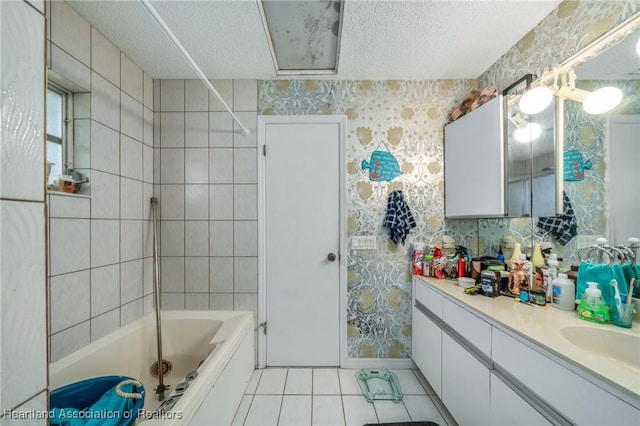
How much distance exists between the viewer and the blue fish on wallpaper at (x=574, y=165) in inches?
46.8

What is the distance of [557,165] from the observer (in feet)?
4.23

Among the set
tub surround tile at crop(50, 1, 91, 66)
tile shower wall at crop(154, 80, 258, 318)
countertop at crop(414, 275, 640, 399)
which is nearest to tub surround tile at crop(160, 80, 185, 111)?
tile shower wall at crop(154, 80, 258, 318)

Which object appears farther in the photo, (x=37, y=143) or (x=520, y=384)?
(x=520, y=384)

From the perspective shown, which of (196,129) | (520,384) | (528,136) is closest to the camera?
(520,384)

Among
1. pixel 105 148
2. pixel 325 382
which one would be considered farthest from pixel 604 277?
pixel 105 148

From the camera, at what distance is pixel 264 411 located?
1.52 meters

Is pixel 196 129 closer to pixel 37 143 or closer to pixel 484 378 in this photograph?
pixel 37 143

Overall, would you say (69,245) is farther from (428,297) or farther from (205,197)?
(428,297)

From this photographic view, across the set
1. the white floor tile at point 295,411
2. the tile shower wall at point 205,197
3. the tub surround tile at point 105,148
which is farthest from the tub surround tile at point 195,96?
the white floor tile at point 295,411

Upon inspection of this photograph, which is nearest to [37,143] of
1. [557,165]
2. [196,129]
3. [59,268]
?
[59,268]

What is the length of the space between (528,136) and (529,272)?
0.78m

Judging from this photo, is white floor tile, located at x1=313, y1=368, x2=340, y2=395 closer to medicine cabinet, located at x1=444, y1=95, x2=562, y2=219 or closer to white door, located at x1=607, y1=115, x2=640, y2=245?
medicine cabinet, located at x1=444, y1=95, x2=562, y2=219

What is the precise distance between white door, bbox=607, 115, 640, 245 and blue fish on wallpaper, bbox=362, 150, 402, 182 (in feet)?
3.59

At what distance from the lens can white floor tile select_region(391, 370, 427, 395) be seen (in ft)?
5.51
